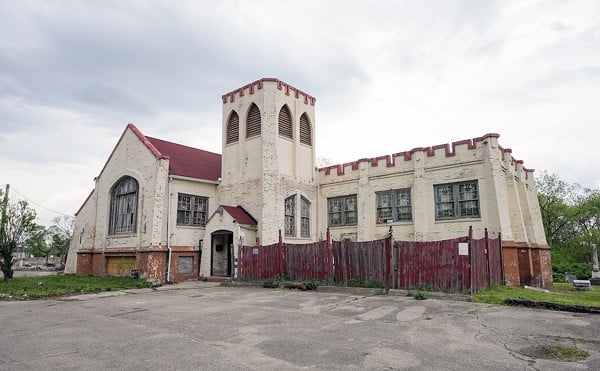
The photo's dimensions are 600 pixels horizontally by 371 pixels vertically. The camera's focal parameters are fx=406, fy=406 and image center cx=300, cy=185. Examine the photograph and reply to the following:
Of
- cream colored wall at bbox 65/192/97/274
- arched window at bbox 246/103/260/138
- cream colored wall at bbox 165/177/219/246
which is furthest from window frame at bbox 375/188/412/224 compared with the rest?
cream colored wall at bbox 65/192/97/274

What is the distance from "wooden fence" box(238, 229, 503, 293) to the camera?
1276cm

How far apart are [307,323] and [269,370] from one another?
346 centimetres

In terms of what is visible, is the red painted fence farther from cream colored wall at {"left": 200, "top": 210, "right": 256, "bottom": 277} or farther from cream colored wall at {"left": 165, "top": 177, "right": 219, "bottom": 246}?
cream colored wall at {"left": 165, "top": 177, "right": 219, "bottom": 246}

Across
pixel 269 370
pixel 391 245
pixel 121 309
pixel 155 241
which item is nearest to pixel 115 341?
pixel 269 370

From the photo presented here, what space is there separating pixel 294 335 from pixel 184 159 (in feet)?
60.5

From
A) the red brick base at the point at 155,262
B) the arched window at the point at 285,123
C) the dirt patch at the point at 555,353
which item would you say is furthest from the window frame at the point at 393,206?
the dirt patch at the point at 555,353

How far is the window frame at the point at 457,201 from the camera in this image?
1828 cm

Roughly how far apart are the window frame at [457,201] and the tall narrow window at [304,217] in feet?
23.8

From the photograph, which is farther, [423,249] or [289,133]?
[289,133]

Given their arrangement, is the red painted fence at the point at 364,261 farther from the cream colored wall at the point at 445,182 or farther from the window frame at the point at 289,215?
the window frame at the point at 289,215

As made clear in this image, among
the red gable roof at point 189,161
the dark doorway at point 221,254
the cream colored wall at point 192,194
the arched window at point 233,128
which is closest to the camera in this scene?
the cream colored wall at point 192,194

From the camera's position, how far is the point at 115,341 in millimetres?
7547

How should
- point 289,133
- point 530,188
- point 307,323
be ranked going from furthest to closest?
point 289,133 → point 530,188 → point 307,323

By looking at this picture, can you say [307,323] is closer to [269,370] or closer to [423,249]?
[269,370]
